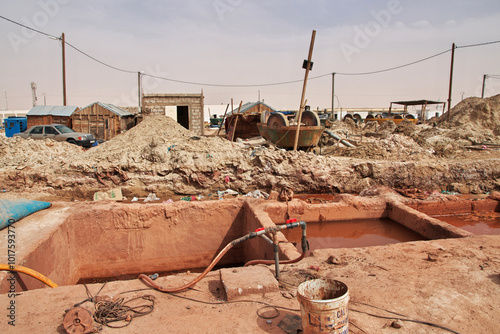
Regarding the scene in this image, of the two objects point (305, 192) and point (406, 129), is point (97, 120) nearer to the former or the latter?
point (305, 192)

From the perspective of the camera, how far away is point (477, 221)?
6180 mm

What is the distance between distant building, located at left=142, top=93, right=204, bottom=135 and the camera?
17734mm

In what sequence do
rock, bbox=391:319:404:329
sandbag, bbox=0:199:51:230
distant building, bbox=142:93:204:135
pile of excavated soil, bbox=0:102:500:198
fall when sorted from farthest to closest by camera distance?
distant building, bbox=142:93:204:135 < pile of excavated soil, bbox=0:102:500:198 < sandbag, bbox=0:199:51:230 < rock, bbox=391:319:404:329

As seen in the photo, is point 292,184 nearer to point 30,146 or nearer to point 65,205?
point 65,205

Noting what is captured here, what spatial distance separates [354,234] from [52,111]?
18.8 m

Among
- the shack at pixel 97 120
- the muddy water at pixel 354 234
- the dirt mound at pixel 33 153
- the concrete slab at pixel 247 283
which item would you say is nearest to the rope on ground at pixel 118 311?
the concrete slab at pixel 247 283

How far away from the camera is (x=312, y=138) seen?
10.1 m

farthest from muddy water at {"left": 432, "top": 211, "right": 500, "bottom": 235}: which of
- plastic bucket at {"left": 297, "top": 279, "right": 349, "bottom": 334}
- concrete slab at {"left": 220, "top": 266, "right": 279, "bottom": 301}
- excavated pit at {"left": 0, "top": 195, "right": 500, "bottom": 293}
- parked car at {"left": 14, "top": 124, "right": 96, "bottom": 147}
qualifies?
parked car at {"left": 14, "top": 124, "right": 96, "bottom": 147}

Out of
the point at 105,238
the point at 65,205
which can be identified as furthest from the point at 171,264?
the point at 65,205

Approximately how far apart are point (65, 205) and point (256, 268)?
3740mm

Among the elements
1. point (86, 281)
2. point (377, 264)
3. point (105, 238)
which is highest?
point (377, 264)

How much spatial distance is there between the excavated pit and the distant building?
41.4 feet

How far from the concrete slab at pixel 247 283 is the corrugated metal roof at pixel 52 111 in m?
18.6

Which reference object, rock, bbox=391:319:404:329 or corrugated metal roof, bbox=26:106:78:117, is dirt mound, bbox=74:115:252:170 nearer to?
Result: rock, bbox=391:319:404:329
